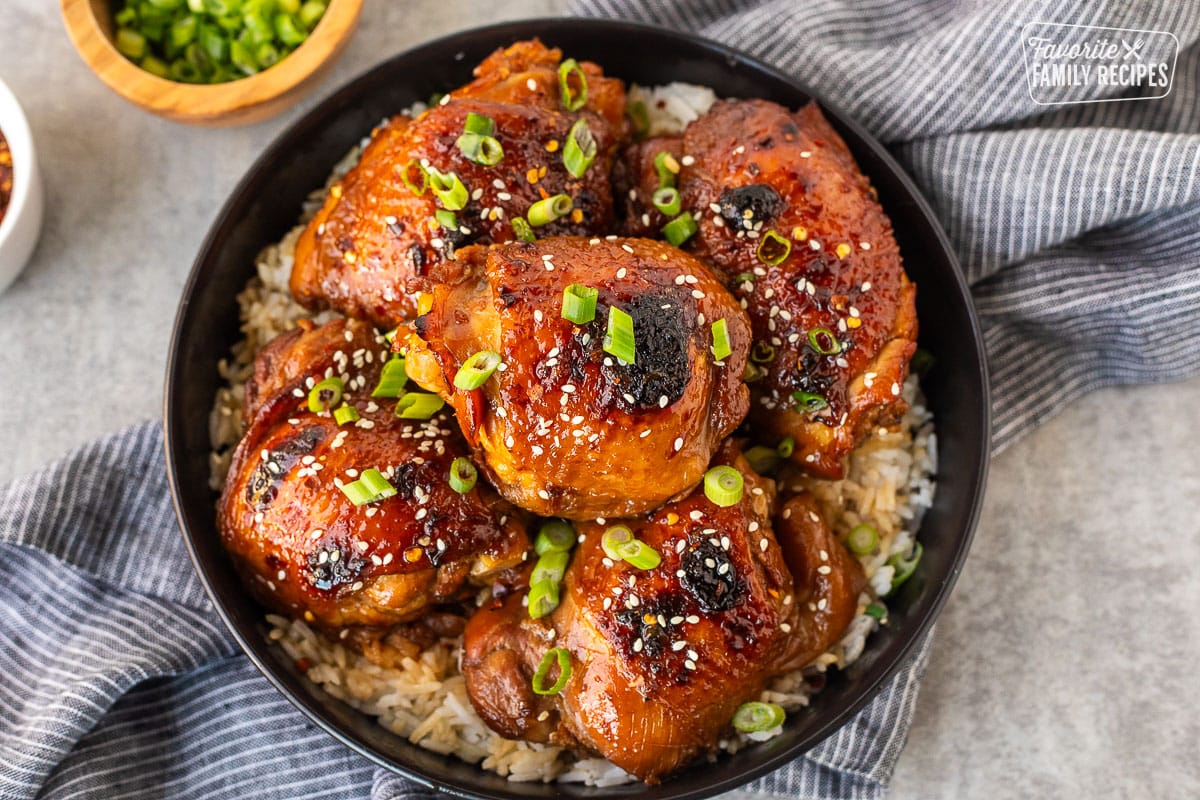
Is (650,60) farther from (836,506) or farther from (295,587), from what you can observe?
(295,587)

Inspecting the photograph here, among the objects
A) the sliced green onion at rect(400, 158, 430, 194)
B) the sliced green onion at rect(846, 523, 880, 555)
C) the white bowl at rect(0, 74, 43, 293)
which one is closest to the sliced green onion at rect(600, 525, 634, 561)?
the sliced green onion at rect(846, 523, 880, 555)

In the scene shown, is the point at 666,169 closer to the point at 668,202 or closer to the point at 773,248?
the point at 668,202

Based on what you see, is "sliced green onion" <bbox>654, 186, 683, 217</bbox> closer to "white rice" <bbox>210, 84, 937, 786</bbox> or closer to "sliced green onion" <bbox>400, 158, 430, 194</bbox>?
"sliced green onion" <bbox>400, 158, 430, 194</bbox>

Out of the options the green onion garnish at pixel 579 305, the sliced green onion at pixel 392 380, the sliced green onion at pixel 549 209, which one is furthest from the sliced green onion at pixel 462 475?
the sliced green onion at pixel 549 209

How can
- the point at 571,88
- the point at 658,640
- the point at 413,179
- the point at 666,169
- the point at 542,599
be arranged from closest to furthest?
1. the point at 658,640
2. the point at 542,599
3. the point at 413,179
4. the point at 666,169
5. the point at 571,88

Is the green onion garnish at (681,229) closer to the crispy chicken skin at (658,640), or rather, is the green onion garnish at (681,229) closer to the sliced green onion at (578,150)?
the sliced green onion at (578,150)

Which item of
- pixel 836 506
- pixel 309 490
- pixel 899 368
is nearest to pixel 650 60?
pixel 899 368

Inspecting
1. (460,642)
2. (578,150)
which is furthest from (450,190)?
(460,642)
